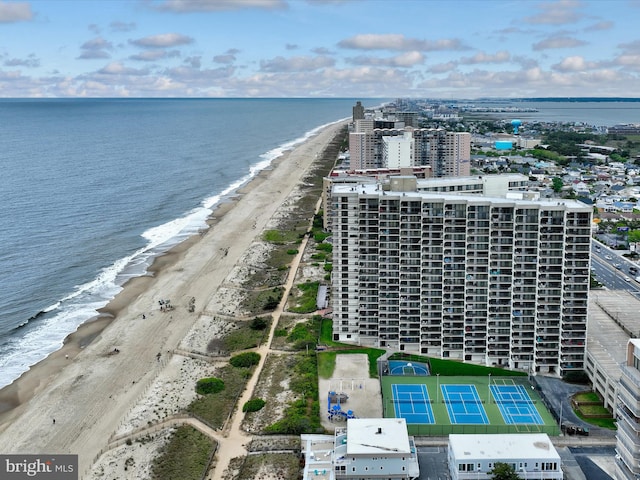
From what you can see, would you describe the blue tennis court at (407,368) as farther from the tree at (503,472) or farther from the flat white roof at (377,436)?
the tree at (503,472)

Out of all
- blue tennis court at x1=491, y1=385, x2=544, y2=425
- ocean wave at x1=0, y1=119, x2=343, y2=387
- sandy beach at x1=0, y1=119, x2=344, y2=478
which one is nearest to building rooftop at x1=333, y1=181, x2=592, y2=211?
blue tennis court at x1=491, y1=385, x2=544, y2=425

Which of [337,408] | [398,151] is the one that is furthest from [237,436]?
[398,151]

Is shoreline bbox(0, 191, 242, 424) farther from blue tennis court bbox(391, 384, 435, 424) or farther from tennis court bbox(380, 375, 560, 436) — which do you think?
blue tennis court bbox(391, 384, 435, 424)

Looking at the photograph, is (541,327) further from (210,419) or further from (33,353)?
(33,353)

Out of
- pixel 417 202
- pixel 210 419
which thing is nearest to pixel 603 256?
pixel 417 202

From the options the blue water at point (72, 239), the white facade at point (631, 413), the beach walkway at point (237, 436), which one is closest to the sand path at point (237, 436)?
the beach walkway at point (237, 436)

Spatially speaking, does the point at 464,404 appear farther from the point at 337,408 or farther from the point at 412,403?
the point at 337,408
